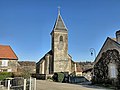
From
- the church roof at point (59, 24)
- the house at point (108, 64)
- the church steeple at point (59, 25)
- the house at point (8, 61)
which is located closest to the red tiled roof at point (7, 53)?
the house at point (8, 61)

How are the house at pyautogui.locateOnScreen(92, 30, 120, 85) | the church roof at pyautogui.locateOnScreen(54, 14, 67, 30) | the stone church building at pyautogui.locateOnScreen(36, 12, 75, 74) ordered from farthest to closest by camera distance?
the church roof at pyautogui.locateOnScreen(54, 14, 67, 30)
the stone church building at pyautogui.locateOnScreen(36, 12, 75, 74)
the house at pyautogui.locateOnScreen(92, 30, 120, 85)

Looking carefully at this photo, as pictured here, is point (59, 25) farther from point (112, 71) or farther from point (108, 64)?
point (112, 71)

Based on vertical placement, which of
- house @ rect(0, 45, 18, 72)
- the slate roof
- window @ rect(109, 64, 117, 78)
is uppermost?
the slate roof

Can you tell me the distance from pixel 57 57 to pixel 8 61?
490 inches

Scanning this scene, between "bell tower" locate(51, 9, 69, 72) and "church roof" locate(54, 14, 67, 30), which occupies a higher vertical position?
"church roof" locate(54, 14, 67, 30)

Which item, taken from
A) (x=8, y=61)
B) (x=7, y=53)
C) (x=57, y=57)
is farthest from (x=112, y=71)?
(x=7, y=53)

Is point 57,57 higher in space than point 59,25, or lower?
lower

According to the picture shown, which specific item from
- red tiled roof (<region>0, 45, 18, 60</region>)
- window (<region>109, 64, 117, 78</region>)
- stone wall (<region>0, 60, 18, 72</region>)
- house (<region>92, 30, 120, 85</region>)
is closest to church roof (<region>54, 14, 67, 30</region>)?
red tiled roof (<region>0, 45, 18, 60</region>)

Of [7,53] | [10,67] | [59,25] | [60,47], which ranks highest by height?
[59,25]

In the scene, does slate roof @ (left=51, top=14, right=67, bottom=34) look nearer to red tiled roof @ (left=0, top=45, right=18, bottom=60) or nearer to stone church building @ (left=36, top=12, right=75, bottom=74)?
stone church building @ (left=36, top=12, right=75, bottom=74)

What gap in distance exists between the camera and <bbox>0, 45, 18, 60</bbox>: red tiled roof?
42719 mm

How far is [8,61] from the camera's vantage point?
4256 cm

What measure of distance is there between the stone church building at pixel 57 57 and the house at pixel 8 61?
Answer: 7.24 metres

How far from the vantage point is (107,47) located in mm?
23844
